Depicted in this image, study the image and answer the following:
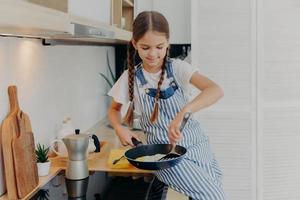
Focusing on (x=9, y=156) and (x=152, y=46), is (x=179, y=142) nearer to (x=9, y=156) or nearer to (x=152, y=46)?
(x=152, y=46)

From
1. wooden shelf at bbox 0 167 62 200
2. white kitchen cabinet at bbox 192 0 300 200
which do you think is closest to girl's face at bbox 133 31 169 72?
wooden shelf at bbox 0 167 62 200

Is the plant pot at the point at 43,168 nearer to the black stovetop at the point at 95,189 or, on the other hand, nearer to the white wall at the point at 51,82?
the black stovetop at the point at 95,189

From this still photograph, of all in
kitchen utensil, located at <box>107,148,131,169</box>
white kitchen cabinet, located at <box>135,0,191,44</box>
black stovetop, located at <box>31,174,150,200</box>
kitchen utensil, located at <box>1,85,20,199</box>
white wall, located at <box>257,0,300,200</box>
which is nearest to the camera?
kitchen utensil, located at <box>1,85,20,199</box>

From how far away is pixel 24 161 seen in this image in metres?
1.39

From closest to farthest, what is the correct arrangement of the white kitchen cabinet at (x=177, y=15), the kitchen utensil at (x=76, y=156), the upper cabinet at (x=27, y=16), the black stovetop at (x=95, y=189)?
1. the upper cabinet at (x=27, y=16)
2. the black stovetop at (x=95, y=189)
3. the kitchen utensil at (x=76, y=156)
4. the white kitchen cabinet at (x=177, y=15)

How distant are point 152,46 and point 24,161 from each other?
0.62 metres

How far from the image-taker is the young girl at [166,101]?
132 centimetres

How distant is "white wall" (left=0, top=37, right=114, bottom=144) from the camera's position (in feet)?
4.90

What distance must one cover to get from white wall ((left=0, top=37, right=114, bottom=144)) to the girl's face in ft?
1.69

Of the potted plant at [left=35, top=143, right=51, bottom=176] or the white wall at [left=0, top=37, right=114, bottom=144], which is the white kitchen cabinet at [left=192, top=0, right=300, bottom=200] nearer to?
the white wall at [left=0, top=37, right=114, bottom=144]

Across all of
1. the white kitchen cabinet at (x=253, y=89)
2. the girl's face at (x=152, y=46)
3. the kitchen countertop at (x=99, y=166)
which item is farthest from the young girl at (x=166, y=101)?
the white kitchen cabinet at (x=253, y=89)

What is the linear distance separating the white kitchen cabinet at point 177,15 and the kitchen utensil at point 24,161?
5.33 ft

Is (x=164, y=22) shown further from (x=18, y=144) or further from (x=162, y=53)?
(x=18, y=144)

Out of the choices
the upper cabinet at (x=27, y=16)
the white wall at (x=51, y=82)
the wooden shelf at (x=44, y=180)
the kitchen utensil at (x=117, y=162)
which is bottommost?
the wooden shelf at (x=44, y=180)
